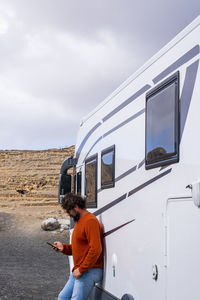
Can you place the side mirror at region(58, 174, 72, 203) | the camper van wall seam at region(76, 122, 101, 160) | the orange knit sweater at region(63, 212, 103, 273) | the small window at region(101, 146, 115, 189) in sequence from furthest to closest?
the side mirror at region(58, 174, 72, 203) < the camper van wall seam at region(76, 122, 101, 160) < the small window at region(101, 146, 115, 189) < the orange knit sweater at region(63, 212, 103, 273)

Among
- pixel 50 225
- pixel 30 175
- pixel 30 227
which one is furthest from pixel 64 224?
pixel 30 175

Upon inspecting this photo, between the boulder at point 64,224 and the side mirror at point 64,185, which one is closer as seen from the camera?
the side mirror at point 64,185

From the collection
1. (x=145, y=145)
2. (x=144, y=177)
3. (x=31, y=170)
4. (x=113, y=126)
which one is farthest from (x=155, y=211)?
(x=31, y=170)

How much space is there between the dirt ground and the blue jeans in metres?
3.53

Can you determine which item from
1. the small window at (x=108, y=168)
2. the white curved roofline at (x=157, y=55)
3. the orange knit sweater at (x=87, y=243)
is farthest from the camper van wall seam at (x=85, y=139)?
the orange knit sweater at (x=87, y=243)

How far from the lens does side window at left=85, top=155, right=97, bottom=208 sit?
659cm

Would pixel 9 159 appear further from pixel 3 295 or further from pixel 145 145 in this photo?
pixel 145 145

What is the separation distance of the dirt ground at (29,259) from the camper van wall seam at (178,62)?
20.4ft

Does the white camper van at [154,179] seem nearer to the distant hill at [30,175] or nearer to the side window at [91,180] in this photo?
the side window at [91,180]

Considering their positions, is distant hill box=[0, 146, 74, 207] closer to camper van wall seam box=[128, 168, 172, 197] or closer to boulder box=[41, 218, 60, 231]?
boulder box=[41, 218, 60, 231]

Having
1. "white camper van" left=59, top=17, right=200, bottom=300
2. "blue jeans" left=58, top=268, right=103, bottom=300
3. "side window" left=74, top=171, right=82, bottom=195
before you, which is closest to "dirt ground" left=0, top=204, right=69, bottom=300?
"side window" left=74, top=171, right=82, bottom=195

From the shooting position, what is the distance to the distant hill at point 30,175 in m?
35.0

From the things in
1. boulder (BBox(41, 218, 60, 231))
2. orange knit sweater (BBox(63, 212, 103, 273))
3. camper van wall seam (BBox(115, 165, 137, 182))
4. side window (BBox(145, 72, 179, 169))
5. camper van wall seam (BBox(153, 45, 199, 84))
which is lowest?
Result: boulder (BBox(41, 218, 60, 231))

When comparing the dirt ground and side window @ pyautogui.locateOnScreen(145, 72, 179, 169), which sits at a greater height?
side window @ pyautogui.locateOnScreen(145, 72, 179, 169)
